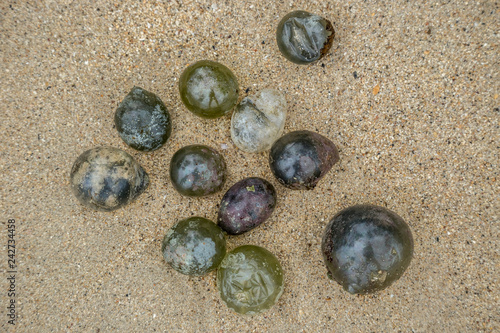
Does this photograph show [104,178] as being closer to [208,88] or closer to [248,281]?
[208,88]

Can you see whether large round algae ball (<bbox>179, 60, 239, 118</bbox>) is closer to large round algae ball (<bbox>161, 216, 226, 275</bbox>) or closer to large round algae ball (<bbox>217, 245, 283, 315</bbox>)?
large round algae ball (<bbox>161, 216, 226, 275</bbox>)

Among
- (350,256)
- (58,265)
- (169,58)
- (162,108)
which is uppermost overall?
(169,58)

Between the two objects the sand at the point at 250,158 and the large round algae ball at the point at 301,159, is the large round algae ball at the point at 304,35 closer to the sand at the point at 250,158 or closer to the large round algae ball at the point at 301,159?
the sand at the point at 250,158

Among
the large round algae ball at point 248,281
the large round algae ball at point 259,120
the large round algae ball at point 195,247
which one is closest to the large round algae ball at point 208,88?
the large round algae ball at point 259,120

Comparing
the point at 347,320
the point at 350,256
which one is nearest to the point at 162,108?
the point at 350,256

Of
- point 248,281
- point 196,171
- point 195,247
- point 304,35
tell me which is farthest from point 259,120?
point 248,281

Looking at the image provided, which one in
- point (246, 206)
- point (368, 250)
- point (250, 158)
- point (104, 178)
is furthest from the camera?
point (250, 158)

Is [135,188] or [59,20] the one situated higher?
[59,20]

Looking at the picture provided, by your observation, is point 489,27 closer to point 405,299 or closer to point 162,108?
point 405,299
